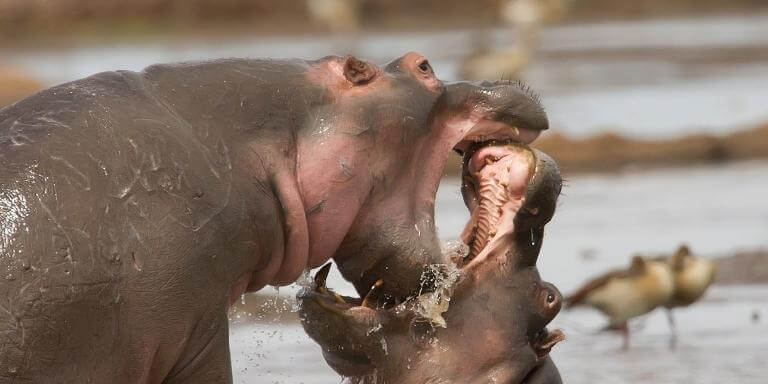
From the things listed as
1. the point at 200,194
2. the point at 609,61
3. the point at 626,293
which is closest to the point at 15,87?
the point at 609,61

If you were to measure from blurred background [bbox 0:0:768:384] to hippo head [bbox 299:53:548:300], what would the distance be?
72 centimetres

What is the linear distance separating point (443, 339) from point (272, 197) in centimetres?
74

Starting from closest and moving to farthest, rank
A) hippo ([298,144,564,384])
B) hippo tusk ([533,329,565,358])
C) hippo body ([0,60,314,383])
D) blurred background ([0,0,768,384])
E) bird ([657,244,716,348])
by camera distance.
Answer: hippo body ([0,60,314,383])
hippo ([298,144,564,384])
hippo tusk ([533,329,565,358])
blurred background ([0,0,768,384])
bird ([657,244,716,348])

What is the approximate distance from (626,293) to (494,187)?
3938 mm

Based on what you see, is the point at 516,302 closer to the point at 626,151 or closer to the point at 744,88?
the point at 626,151

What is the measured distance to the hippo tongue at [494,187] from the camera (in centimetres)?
484

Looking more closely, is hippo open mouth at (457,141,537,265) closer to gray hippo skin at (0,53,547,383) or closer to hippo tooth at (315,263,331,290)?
gray hippo skin at (0,53,547,383)

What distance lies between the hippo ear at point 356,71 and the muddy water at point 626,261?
3.09 feet

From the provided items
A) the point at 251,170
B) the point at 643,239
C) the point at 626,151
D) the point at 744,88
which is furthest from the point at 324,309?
the point at 744,88

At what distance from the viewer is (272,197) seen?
14.4ft

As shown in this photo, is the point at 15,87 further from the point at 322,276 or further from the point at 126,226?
the point at 126,226

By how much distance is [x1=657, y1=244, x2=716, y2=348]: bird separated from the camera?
8773 mm

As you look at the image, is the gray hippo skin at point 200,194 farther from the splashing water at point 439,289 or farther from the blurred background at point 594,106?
the blurred background at point 594,106

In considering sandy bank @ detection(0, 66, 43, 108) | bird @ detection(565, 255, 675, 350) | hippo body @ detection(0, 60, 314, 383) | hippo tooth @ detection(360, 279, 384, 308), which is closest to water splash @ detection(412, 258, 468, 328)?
hippo tooth @ detection(360, 279, 384, 308)
